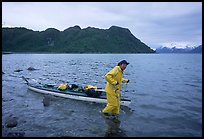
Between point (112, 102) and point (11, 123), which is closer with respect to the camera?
point (11, 123)

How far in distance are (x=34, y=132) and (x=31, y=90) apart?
12.0 meters

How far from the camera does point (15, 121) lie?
12.9m

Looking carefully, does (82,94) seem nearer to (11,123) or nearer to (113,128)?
(113,128)

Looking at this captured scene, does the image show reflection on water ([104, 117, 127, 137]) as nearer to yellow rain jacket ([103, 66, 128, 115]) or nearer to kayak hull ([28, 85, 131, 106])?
yellow rain jacket ([103, 66, 128, 115])

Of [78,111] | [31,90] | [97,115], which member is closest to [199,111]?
[97,115]

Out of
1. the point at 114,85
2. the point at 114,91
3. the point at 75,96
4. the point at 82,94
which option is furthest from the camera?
the point at 75,96

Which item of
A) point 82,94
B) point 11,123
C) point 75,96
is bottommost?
point 11,123

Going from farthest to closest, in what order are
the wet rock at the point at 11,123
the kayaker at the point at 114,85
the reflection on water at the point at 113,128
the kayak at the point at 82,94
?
the kayak at the point at 82,94, the kayaker at the point at 114,85, the wet rock at the point at 11,123, the reflection on water at the point at 113,128

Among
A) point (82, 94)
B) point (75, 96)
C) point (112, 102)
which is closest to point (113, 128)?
point (112, 102)

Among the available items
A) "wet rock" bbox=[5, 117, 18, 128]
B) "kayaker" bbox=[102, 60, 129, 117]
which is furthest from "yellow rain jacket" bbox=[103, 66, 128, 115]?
"wet rock" bbox=[5, 117, 18, 128]

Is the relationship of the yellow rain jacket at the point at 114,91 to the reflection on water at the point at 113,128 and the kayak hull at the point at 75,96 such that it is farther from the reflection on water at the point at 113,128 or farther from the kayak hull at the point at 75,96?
the kayak hull at the point at 75,96

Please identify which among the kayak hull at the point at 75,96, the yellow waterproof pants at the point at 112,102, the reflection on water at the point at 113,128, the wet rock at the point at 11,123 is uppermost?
the yellow waterproof pants at the point at 112,102

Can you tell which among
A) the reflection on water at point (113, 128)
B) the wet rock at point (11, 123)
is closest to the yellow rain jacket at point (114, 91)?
the reflection on water at point (113, 128)

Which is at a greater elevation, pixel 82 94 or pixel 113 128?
pixel 82 94
